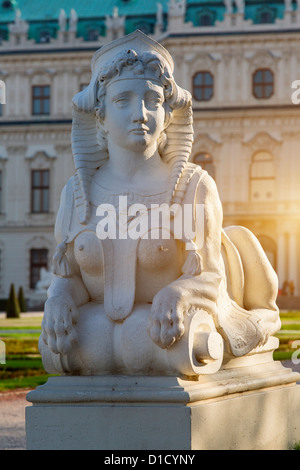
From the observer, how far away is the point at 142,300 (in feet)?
13.3

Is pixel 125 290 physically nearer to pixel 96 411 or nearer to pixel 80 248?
pixel 80 248

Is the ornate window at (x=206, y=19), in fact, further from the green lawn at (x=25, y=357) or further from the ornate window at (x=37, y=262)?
the green lawn at (x=25, y=357)

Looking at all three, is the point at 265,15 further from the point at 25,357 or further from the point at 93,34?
the point at 25,357

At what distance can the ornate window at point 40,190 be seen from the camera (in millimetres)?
44531

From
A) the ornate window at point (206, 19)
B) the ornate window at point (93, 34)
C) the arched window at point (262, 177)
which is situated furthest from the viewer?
the ornate window at point (93, 34)

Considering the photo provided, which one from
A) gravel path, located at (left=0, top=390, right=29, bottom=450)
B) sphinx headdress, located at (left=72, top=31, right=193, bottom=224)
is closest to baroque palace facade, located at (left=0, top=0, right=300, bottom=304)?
gravel path, located at (left=0, top=390, right=29, bottom=450)

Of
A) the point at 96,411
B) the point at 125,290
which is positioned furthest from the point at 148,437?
the point at 125,290

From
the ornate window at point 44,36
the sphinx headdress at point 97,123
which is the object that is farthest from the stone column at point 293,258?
the sphinx headdress at point 97,123

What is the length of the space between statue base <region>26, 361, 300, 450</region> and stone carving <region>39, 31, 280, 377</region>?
8cm

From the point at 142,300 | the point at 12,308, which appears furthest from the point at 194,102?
the point at 142,300

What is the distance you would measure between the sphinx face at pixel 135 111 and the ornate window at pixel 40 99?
41.4 m

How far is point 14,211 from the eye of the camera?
44.4 metres

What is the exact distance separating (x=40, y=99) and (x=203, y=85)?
8.11m
